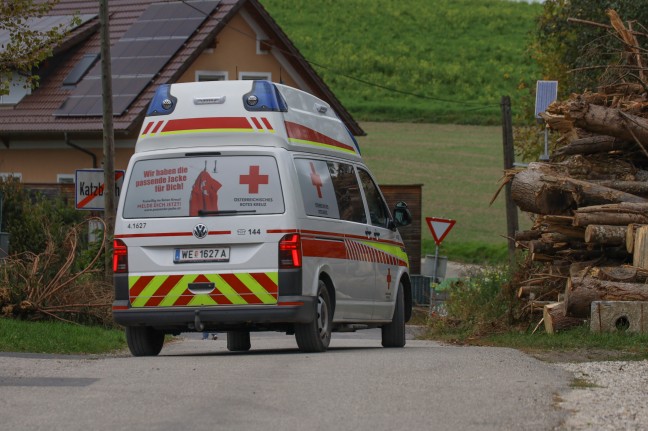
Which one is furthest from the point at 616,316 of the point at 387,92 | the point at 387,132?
the point at 387,92

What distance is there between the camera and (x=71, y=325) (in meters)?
19.8

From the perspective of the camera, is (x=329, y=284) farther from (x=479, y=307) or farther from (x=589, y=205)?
(x=479, y=307)

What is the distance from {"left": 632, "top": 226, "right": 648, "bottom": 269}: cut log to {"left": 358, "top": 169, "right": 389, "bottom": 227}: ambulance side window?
120 inches

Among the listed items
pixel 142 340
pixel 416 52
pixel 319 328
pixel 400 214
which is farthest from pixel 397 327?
pixel 416 52

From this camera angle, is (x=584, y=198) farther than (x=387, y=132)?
No

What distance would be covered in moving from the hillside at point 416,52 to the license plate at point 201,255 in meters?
66.2

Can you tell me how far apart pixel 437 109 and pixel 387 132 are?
5192 millimetres

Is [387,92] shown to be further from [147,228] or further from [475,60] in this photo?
[147,228]

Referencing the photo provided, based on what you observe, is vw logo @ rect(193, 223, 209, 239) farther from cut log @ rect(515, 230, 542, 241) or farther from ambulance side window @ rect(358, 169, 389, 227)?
cut log @ rect(515, 230, 542, 241)

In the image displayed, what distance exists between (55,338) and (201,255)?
3981 millimetres

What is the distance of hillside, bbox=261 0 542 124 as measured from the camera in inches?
3398

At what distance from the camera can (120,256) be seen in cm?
1469

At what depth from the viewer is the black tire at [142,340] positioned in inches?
604

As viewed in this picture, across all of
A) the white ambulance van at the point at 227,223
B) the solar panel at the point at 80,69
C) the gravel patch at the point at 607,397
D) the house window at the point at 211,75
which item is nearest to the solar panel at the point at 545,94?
the white ambulance van at the point at 227,223
